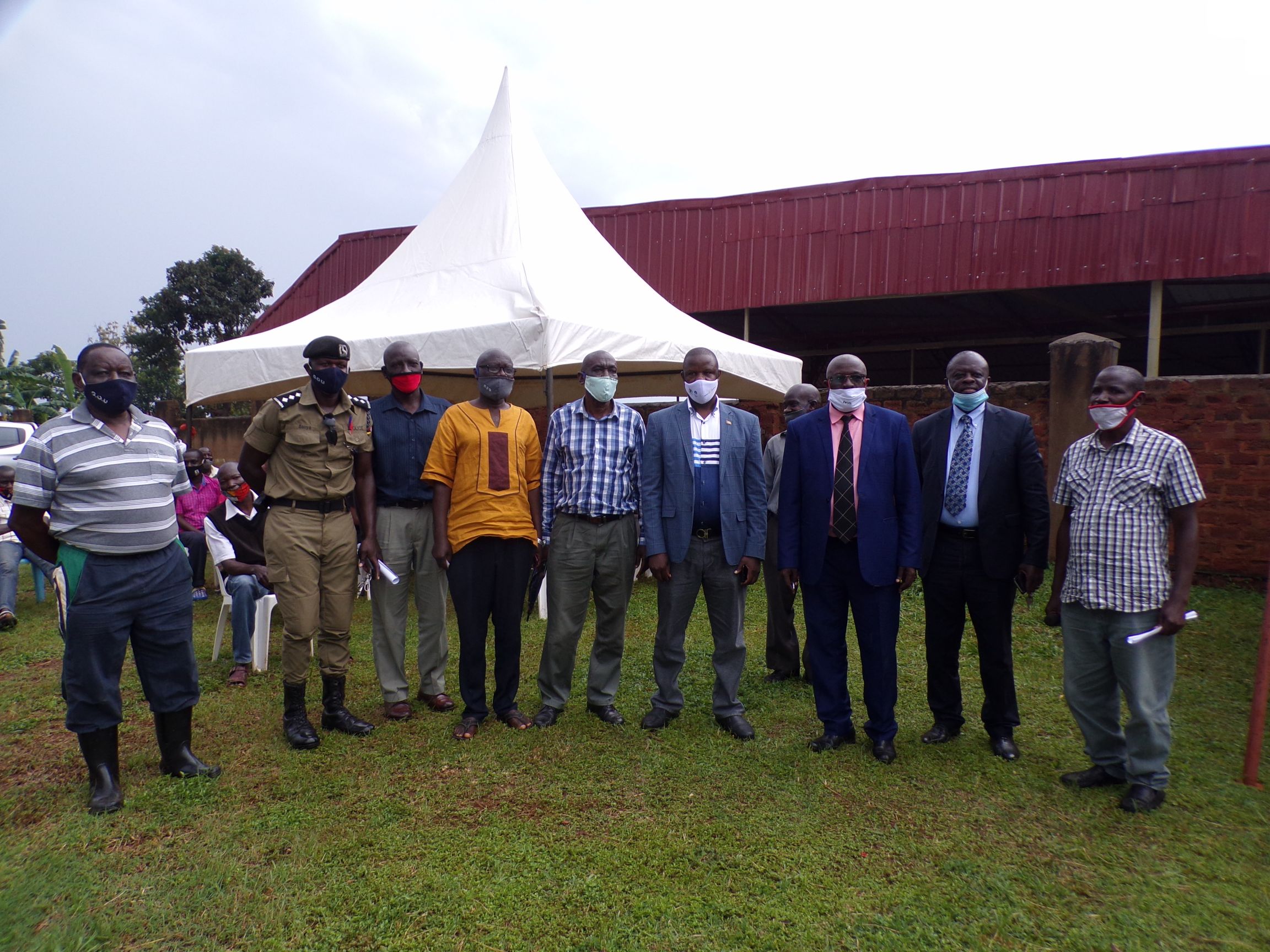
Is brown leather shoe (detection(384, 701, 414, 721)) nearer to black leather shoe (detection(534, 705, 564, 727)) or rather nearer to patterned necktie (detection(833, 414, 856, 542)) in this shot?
black leather shoe (detection(534, 705, 564, 727))

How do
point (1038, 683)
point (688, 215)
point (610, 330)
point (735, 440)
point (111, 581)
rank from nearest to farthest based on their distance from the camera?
point (111, 581) < point (735, 440) < point (1038, 683) < point (610, 330) < point (688, 215)

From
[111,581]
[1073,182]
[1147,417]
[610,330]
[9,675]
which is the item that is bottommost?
[9,675]

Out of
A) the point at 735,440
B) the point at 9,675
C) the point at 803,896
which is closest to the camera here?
the point at 803,896

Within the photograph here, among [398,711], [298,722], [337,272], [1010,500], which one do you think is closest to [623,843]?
[398,711]

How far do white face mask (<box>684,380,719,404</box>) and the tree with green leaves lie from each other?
2816 centimetres

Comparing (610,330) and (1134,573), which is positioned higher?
(610,330)

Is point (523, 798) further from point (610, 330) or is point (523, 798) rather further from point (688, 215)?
point (688, 215)

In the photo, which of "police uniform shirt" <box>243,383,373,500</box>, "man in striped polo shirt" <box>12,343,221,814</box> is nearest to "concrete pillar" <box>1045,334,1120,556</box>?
"police uniform shirt" <box>243,383,373,500</box>

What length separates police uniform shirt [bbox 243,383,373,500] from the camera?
3875mm

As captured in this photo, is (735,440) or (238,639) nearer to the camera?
(735,440)

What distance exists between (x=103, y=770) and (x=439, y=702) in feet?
5.25

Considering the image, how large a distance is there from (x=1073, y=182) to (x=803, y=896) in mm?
11086

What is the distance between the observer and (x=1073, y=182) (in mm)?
10820

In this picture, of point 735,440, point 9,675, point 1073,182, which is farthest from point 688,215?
point 9,675
